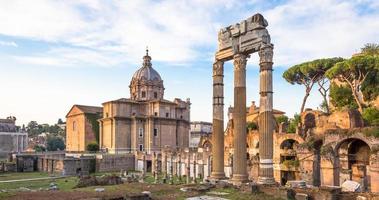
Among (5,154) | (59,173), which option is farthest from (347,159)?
(5,154)

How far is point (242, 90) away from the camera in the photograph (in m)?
15.0

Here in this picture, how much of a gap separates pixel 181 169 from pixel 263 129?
21012 millimetres

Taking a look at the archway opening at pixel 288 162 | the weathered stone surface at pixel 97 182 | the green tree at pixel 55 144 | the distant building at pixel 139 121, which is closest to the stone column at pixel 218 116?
the weathered stone surface at pixel 97 182

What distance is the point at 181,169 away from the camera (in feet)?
112

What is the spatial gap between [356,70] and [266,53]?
18.7 metres

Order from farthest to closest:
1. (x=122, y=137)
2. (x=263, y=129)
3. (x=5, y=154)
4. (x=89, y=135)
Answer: (x=5, y=154)
(x=89, y=135)
(x=122, y=137)
(x=263, y=129)

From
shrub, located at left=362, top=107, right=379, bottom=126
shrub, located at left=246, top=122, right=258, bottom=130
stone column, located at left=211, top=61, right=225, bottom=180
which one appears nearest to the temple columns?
stone column, located at left=211, top=61, right=225, bottom=180

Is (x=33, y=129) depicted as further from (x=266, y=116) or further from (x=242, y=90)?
(x=266, y=116)

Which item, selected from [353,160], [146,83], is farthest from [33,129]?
[353,160]

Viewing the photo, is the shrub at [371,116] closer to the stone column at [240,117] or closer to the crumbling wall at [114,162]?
the stone column at [240,117]

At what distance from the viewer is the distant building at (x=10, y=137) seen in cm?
6041

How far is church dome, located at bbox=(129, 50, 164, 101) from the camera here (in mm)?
50625

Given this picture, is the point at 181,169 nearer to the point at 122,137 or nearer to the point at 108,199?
the point at 122,137

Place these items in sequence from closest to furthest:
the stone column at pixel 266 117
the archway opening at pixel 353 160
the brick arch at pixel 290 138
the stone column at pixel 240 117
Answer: the stone column at pixel 266 117 → the stone column at pixel 240 117 → the archway opening at pixel 353 160 → the brick arch at pixel 290 138
